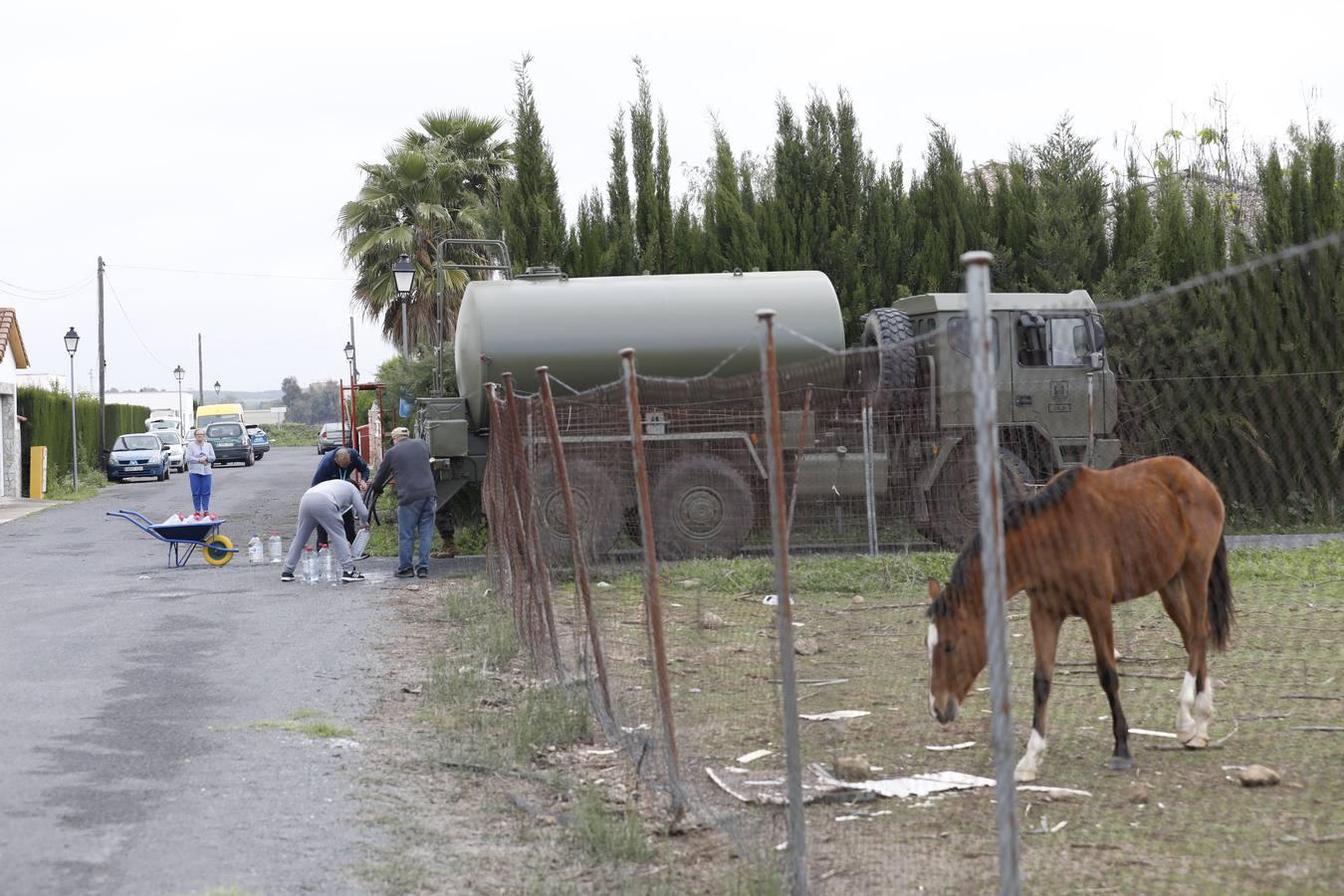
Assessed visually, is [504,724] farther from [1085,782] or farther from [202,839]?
[1085,782]

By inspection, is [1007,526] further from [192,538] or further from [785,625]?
[192,538]

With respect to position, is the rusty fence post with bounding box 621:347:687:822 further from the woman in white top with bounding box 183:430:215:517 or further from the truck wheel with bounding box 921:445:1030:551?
the woman in white top with bounding box 183:430:215:517

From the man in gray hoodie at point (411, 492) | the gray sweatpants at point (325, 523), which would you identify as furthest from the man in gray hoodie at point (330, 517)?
the man in gray hoodie at point (411, 492)

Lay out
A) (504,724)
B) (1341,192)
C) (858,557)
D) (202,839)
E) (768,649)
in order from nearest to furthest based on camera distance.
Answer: (202,839) → (504,724) → (768,649) → (858,557) → (1341,192)

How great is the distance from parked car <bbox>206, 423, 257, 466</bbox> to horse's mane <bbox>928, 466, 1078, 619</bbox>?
49864 millimetres

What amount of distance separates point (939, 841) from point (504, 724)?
349 cm

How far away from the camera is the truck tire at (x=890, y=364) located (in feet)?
48.2

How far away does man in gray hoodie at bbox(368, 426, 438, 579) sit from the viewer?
1658 cm

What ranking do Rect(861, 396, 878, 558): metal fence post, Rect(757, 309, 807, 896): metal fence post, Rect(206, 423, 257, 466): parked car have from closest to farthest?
Rect(757, 309, 807, 896): metal fence post
Rect(861, 396, 878, 558): metal fence post
Rect(206, 423, 257, 466): parked car

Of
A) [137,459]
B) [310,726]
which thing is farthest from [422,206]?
[310,726]

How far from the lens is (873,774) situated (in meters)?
7.26

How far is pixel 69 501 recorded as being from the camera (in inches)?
1336

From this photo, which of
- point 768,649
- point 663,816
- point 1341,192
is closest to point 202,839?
point 663,816

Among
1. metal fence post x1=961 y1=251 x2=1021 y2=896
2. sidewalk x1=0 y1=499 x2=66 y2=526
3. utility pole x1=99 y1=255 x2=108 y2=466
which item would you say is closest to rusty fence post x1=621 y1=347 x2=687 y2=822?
metal fence post x1=961 y1=251 x2=1021 y2=896
